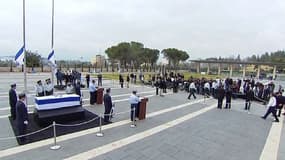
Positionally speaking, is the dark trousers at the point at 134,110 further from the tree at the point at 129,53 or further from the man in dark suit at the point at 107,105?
the tree at the point at 129,53

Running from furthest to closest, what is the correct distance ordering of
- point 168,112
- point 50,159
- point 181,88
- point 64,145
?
point 181,88
point 168,112
point 64,145
point 50,159

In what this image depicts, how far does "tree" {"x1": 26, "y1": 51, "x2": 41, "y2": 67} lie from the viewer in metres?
46.6

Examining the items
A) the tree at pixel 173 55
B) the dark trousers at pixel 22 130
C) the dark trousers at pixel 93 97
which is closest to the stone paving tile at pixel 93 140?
the dark trousers at pixel 22 130

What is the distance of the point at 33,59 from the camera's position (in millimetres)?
48469

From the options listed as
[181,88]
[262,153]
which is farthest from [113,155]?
[181,88]

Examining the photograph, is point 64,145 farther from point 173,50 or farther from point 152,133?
point 173,50

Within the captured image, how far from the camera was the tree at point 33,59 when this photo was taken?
153ft

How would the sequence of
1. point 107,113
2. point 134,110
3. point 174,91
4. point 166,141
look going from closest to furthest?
point 166,141, point 107,113, point 134,110, point 174,91

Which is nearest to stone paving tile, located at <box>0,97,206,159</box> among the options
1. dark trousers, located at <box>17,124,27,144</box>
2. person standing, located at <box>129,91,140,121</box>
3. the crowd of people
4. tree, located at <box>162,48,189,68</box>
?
person standing, located at <box>129,91,140,121</box>

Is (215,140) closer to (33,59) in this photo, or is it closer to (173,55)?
(33,59)

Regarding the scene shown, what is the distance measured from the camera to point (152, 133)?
27.7 ft

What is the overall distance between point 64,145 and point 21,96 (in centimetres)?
222

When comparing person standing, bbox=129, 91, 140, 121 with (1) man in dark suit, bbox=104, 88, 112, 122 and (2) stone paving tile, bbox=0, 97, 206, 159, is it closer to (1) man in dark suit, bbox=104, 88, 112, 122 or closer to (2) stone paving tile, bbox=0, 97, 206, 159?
(2) stone paving tile, bbox=0, 97, 206, 159

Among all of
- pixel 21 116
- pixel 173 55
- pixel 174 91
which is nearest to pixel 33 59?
pixel 174 91
